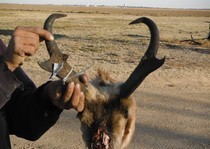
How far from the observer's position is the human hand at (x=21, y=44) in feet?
7.98

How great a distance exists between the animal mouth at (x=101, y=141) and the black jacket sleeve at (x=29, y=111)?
1.09ft

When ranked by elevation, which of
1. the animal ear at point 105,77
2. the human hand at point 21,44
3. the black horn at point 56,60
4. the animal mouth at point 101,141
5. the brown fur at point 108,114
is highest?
the human hand at point 21,44

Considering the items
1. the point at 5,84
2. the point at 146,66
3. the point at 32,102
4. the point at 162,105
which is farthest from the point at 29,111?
the point at 162,105

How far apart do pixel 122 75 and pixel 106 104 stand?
1009 cm

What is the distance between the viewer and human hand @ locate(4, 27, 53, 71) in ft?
7.98

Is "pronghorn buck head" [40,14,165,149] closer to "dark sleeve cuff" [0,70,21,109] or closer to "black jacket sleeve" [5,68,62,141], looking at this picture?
"black jacket sleeve" [5,68,62,141]

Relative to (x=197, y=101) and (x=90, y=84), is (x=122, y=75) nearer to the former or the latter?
(x=197, y=101)

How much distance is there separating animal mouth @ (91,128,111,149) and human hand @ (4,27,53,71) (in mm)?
761

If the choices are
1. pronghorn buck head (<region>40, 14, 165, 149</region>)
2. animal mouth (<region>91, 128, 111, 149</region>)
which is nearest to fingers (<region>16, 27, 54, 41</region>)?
pronghorn buck head (<region>40, 14, 165, 149</region>)

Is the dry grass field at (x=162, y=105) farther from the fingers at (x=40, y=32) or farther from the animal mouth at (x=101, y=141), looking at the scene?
the fingers at (x=40, y=32)

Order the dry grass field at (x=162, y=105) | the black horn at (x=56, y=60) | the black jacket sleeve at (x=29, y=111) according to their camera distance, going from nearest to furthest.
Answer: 1. the black horn at (x=56, y=60)
2. the black jacket sleeve at (x=29, y=111)
3. the dry grass field at (x=162, y=105)

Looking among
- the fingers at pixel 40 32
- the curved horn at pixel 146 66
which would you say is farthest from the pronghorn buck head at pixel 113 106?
the fingers at pixel 40 32

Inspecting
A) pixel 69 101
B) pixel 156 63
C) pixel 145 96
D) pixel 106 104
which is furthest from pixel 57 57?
pixel 145 96

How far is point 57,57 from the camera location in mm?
2605
